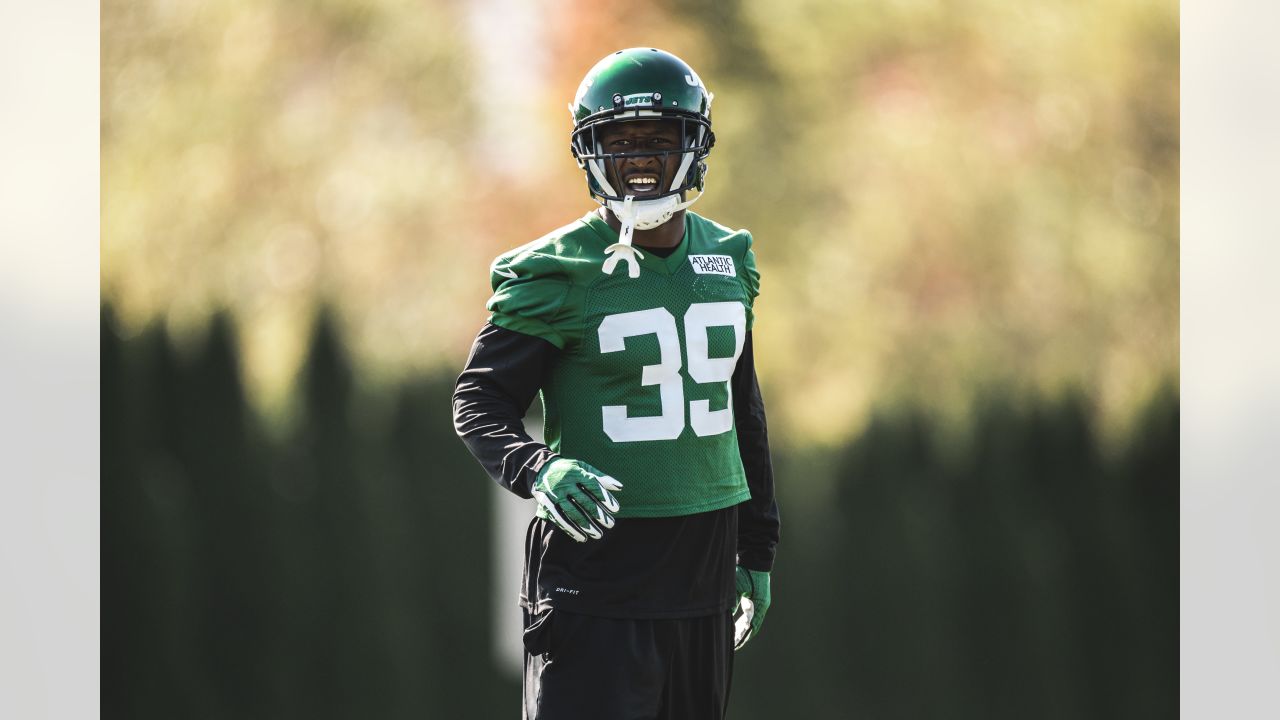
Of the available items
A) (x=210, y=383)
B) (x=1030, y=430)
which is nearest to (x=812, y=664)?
(x=1030, y=430)

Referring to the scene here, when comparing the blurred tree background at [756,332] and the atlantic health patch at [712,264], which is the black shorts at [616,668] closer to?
the atlantic health patch at [712,264]

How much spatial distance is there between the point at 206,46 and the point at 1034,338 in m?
2.29

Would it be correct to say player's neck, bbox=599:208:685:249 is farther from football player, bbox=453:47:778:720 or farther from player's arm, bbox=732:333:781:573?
player's arm, bbox=732:333:781:573

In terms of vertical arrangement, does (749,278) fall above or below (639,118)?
below

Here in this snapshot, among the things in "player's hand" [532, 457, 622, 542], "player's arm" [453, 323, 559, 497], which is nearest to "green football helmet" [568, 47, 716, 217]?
"player's arm" [453, 323, 559, 497]

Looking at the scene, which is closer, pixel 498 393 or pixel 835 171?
pixel 498 393

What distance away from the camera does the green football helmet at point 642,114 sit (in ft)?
6.32

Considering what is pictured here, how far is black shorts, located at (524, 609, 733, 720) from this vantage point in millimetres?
1846

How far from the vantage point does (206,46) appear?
3316mm

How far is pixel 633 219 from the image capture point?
1.92 metres

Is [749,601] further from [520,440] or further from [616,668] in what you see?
[520,440]

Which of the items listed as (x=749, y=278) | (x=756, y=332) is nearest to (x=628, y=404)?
(x=749, y=278)

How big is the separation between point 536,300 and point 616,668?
1.82 feet

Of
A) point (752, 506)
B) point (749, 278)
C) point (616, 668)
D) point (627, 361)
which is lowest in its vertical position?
point (616, 668)
